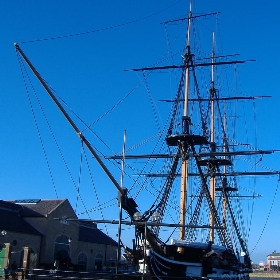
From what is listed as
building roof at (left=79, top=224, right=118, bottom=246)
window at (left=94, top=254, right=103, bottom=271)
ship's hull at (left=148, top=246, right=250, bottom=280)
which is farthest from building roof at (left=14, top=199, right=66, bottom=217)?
ship's hull at (left=148, top=246, right=250, bottom=280)

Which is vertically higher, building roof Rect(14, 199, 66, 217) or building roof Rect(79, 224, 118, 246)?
building roof Rect(14, 199, 66, 217)

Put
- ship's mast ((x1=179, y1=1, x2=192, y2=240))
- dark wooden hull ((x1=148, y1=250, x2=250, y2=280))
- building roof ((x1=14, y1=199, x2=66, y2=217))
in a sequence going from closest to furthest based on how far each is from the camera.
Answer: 1. dark wooden hull ((x1=148, y1=250, x2=250, y2=280))
2. ship's mast ((x1=179, y1=1, x2=192, y2=240))
3. building roof ((x1=14, y1=199, x2=66, y2=217))

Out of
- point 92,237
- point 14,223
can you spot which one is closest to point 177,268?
point 14,223

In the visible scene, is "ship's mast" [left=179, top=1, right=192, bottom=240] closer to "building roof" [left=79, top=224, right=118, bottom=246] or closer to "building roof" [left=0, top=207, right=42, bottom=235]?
"building roof" [left=0, top=207, right=42, bottom=235]

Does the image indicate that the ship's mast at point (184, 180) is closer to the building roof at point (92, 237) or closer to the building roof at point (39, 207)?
the building roof at point (39, 207)

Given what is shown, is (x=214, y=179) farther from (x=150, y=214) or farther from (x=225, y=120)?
(x=150, y=214)

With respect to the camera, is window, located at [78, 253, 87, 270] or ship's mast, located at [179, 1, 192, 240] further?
window, located at [78, 253, 87, 270]

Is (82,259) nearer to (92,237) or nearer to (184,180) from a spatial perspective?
(92,237)

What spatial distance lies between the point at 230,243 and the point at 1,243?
25.9 metres

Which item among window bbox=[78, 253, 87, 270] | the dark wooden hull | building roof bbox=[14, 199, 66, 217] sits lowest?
the dark wooden hull

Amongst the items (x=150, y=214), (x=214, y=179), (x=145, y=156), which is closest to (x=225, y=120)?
(x=214, y=179)

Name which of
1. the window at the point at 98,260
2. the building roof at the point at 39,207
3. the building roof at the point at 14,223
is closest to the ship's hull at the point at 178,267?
the building roof at the point at 14,223

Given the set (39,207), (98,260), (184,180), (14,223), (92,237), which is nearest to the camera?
(184,180)

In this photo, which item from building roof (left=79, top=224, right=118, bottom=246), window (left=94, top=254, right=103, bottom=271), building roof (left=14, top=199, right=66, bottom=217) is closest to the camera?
building roof (left=14, top=199, right=66, bottom=217)
